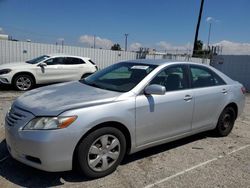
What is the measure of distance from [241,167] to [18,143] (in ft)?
10.4

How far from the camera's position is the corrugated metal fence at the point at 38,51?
14.8 m

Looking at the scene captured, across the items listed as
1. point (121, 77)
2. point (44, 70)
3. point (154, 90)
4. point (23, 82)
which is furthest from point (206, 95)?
point (23, 82)

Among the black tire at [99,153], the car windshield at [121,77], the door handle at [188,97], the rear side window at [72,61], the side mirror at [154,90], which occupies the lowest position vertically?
the black tire at [99,153]

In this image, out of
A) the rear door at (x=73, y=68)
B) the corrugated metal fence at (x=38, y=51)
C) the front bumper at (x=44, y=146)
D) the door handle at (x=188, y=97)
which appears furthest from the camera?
the corrugated metal fence at (x=38, y=51)

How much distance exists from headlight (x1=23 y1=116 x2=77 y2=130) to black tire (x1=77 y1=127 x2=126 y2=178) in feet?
1.05

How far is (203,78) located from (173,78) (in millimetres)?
842

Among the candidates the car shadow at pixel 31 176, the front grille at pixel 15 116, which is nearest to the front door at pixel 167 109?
the car shadow at pixel 31 176

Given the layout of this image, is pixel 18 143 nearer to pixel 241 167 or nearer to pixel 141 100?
pixel 141 100

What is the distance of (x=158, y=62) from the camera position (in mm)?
4230

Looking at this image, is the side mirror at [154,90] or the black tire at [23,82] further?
the black tire at [23,82]

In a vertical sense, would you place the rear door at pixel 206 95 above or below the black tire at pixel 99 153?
above

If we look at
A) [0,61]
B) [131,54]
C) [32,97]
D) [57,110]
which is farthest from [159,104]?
[131,54]

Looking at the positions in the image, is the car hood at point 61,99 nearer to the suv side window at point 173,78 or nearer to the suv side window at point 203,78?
the suv side window at point 173,78

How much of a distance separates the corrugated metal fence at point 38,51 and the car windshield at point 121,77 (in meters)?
12.2
